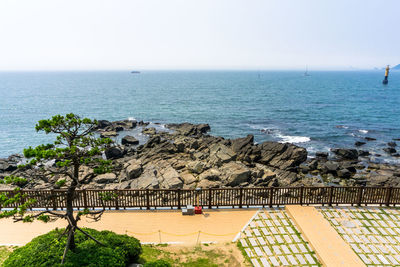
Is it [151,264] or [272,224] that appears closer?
[151,264]

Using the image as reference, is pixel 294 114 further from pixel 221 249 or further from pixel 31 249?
pixel 31 249

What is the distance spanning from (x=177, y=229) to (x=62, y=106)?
280 ft

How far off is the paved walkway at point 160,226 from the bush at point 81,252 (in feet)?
8.55

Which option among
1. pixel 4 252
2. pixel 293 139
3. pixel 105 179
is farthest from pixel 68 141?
pixel 293 139

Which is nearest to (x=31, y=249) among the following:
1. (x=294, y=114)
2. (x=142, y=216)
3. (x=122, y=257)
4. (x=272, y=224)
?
(x=122, y=257)

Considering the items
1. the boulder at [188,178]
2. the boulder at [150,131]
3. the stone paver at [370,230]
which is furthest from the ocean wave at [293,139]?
the stone paver at [370,230]

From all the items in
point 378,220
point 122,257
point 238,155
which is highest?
point 122,257

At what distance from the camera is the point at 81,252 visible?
1061 centimetres

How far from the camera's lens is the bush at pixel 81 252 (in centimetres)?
1009

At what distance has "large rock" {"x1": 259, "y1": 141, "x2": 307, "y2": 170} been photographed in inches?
1344

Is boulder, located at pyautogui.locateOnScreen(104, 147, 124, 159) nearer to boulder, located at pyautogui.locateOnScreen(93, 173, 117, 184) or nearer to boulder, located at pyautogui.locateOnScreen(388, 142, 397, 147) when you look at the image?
boulder, located at pyautogui.locateOnScreen(93, 173, 117, 184)

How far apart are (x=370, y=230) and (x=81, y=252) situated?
48.4 ft

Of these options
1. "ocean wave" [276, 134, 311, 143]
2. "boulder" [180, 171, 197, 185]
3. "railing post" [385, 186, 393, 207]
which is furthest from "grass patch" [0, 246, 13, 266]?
"ocean wave" [276, 134, 311, 143]

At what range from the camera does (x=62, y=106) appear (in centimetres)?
8719
